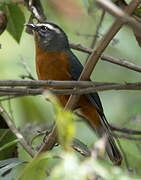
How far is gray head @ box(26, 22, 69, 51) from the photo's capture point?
15.8 feet

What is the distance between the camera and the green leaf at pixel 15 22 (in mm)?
4082

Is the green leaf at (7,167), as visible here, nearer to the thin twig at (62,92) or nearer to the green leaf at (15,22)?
the thin twig at (62,92)

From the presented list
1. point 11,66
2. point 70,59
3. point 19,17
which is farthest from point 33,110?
point 19,17

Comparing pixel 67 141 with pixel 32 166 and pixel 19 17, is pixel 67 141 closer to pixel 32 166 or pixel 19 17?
pixel 32 166

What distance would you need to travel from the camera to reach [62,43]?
496 cm

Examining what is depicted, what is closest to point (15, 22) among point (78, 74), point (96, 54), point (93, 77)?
point (78, 74)

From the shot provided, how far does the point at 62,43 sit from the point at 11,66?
1.47 metres

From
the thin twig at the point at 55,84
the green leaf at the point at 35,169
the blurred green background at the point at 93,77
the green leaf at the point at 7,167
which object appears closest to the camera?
the green leaf at the point at 35,169

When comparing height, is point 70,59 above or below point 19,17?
below

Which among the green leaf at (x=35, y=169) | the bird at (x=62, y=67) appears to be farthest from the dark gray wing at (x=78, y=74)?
the green leaf at (x=35, y=169)

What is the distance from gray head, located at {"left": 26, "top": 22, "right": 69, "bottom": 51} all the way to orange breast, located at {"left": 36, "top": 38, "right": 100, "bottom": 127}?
137mm

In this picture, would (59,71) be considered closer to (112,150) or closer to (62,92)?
→ (112,150)

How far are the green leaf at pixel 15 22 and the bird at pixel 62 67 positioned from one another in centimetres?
44

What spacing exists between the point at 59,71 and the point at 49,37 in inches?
30.1
